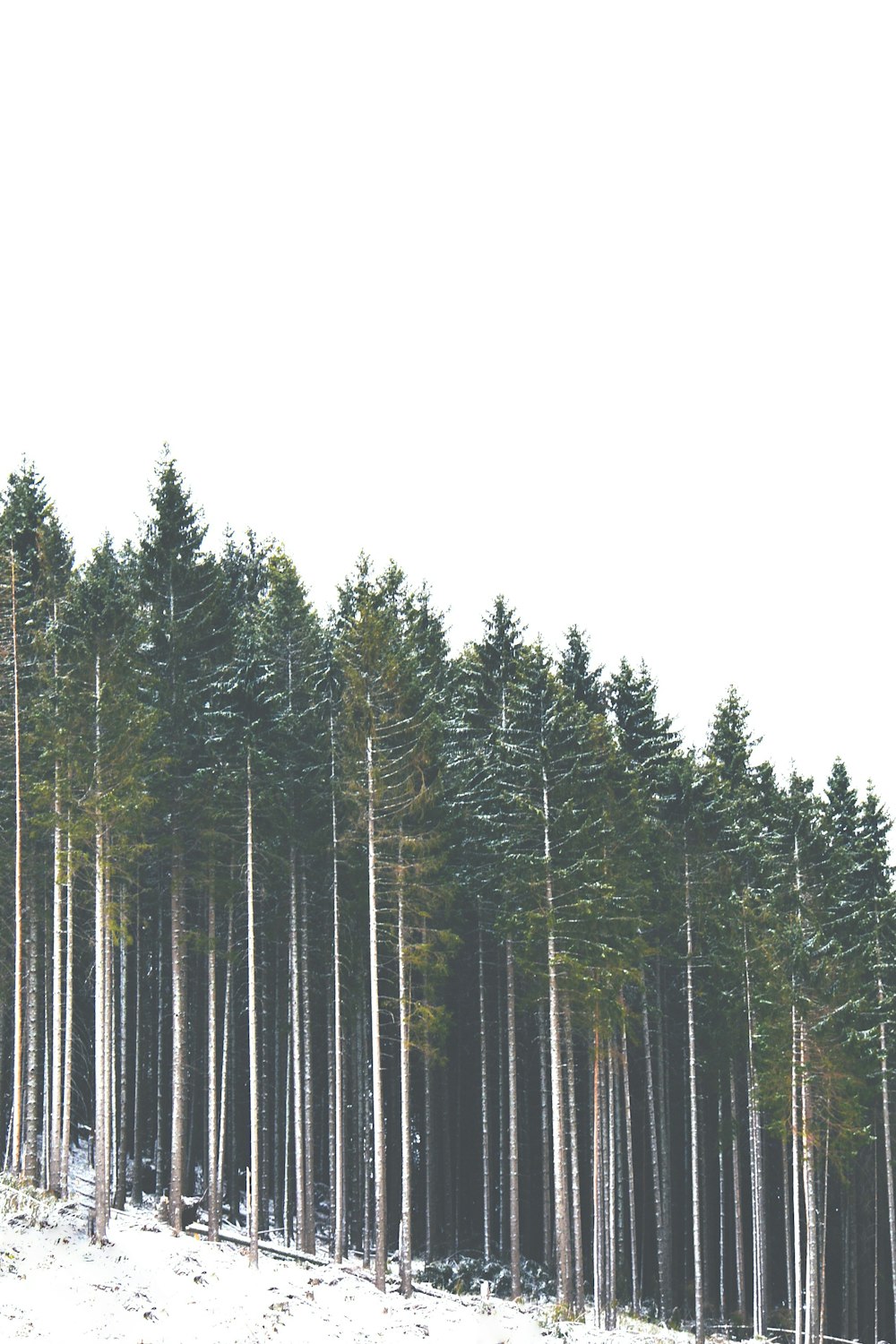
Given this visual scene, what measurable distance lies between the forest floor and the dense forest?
1.56 m

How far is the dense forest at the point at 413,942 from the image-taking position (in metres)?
30.7

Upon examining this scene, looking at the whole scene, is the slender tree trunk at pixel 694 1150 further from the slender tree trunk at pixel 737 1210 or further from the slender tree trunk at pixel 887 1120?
the slender tree trunk at pixel 887 1120

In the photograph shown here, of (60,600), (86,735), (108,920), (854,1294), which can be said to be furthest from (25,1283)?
(854,1294)

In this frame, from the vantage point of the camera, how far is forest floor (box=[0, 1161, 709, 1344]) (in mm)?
22297

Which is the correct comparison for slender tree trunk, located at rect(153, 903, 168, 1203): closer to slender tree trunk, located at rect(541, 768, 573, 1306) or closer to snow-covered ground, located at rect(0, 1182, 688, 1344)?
snow-covered ground, located at rect(0, 1182, 688, 1344)

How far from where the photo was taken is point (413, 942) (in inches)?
1374

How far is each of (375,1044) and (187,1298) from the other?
24.4 feet

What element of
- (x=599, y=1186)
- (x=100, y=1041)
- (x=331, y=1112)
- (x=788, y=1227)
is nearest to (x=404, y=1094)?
(x=599, y=1186)

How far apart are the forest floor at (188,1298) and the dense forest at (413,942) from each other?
156 cm

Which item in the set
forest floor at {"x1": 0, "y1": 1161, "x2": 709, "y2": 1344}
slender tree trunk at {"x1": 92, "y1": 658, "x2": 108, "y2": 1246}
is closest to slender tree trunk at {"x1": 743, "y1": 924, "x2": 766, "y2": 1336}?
forest floor at {"x1": 0, "y1": 1161, "x2": 709, "y2": 1344}

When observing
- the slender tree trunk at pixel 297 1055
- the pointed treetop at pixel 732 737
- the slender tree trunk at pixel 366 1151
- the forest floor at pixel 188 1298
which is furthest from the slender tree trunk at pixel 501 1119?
the pointed treetop at pixel 732 737

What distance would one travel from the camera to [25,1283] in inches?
883

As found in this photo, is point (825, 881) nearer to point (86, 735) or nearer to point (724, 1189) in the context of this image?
point (724, 1189)

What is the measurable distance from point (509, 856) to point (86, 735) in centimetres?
1156
